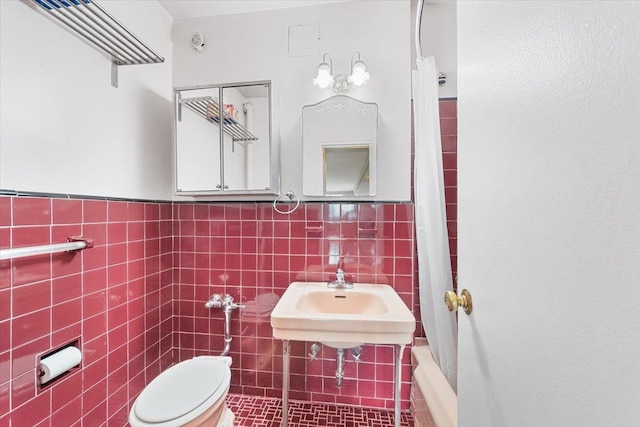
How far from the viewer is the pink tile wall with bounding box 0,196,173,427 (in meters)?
0.85

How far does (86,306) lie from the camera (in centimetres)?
110

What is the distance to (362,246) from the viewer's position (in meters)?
1.49

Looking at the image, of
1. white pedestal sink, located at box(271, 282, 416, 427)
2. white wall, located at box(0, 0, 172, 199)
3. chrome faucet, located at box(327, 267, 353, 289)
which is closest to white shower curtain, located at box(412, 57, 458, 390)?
white pedestal sink, located at box(271, 282, 416, 427)

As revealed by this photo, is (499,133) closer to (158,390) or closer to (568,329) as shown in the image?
(568,329)

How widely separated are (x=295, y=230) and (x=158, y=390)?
964 millimetres

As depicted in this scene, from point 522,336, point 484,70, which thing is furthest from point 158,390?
point 484,70

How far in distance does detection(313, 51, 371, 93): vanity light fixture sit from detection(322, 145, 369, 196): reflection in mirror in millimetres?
347

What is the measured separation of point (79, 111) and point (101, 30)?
343 millimetres

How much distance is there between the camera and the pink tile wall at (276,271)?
4.85 feet

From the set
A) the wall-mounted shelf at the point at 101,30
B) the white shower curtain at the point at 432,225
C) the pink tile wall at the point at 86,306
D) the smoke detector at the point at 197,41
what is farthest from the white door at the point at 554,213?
the smoke detector at the point at 197,41

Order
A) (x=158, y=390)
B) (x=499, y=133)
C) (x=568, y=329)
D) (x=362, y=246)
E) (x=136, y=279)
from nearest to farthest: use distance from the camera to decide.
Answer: (x=568, y=329) → (x=499, y=133) → (x=158, y=390) → (x=136, y=279) → (x=362, y=246)

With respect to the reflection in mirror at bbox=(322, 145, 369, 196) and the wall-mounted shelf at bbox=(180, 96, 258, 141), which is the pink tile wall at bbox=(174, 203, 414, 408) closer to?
the reflection in mirror at bbox=(322, 145, 369, 196)

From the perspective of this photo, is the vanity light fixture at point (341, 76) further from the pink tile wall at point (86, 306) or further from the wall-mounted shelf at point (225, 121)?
the pink tile wall at point (86, 306)

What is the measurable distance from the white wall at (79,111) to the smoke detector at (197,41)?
6.4 inches
